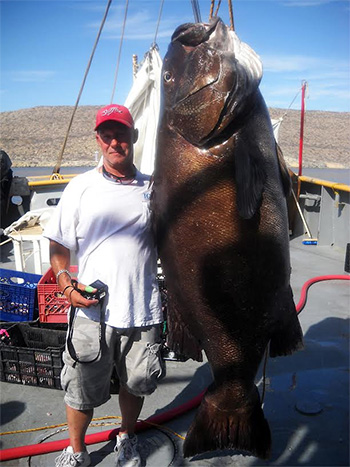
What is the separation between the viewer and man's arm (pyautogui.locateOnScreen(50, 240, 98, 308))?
95.3 inches

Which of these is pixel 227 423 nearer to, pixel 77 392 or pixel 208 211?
pixel 77 392

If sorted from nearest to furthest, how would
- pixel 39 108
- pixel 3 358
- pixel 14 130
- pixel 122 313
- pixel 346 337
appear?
1. pixel 122 313
2. pixel 3 358
3. pixel 346 337
4. pixel 14 130
5. pixel 39 108

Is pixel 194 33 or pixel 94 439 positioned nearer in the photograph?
pixel 194 33

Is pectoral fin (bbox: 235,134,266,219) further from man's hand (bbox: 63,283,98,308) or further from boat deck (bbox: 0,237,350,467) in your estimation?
boat deck (bbox: 0,237,350,467)

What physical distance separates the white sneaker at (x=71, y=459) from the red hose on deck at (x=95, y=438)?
0.48 feet

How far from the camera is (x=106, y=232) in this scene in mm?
2510

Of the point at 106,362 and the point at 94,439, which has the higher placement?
the point at 106,362

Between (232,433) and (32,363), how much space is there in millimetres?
1982

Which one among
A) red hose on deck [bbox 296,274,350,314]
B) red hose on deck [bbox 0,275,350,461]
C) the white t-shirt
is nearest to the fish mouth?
the white t-shirt

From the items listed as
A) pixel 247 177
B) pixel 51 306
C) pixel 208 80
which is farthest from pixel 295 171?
pixel 247 177

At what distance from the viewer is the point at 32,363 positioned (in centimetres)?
353

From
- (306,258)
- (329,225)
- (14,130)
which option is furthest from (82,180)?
(14,130)

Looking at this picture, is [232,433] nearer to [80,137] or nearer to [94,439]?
[94,439]

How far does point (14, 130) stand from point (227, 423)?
255ft
